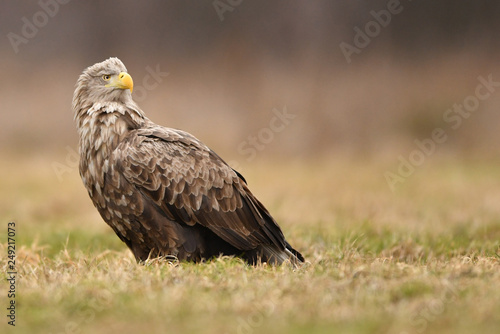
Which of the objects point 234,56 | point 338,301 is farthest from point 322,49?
point 338,301

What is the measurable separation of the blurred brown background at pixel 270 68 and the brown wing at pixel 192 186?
8964 millimetres

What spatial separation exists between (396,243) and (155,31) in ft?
37.2

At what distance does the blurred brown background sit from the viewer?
51.6ft

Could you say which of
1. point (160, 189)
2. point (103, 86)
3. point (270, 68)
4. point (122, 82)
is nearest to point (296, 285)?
point (160, 189)

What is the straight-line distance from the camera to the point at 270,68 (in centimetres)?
1688

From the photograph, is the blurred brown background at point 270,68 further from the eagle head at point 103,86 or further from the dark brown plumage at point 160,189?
the dark brown plumage at point 160,189

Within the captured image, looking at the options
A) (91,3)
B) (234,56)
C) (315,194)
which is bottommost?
(315,194)

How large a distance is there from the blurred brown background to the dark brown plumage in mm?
8870

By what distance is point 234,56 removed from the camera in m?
17.1

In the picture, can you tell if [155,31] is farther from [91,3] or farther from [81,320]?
[81,320]

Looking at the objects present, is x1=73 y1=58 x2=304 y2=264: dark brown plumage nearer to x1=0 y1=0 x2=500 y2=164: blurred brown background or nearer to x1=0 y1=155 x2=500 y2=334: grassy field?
x1=0 y1=155 x2=500 y2=334: grassy field

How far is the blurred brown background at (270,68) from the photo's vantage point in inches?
619

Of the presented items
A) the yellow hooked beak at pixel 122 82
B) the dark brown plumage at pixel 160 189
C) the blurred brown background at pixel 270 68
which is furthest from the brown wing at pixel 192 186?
the blurred brown background at pixel 270 68

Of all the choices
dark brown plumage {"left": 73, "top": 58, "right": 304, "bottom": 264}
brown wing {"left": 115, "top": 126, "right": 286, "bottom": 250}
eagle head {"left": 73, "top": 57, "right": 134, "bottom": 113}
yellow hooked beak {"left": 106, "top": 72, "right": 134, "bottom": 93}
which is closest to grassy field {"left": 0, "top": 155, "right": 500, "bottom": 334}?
dark brown plumage {"left": 73, "top": 58, "right": 304, "bottom": 264}
